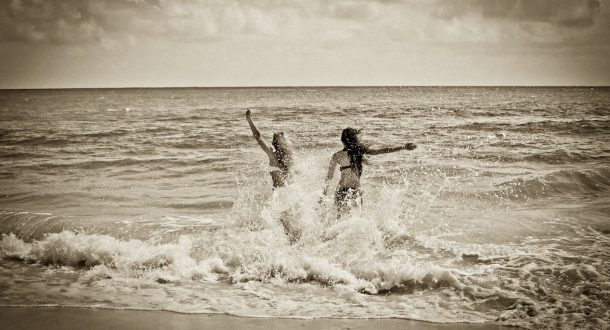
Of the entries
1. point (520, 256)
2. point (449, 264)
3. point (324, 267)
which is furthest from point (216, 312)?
point (520, 256)

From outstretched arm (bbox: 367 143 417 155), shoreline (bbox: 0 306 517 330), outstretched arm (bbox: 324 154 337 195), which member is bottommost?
shoreline (bbox: 0 306 517 330)

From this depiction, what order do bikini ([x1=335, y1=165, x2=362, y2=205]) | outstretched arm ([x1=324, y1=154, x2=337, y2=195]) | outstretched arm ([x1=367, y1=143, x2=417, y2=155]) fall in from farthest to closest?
bikini ([x1=335, y1=165, x2=362, y2=205]) → outstretched arm ([x1=324, y1=154, x2=337, y2=195]) → outstretched arm ([x1=367, y1=143, x2=417, y2=155])

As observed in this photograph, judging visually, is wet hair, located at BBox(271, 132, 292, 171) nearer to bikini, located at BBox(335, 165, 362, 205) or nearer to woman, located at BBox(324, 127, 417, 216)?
woman, located at BBox(324, 127, 417, 216)

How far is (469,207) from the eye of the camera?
9.22 metres

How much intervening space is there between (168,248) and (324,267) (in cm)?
242

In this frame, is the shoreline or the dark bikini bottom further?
the dark bikini bottom

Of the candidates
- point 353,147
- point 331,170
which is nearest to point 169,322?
point 331,170

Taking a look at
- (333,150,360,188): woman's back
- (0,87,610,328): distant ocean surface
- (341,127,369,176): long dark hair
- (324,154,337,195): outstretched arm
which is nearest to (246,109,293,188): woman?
(0,87,610,328): distant ocean surface

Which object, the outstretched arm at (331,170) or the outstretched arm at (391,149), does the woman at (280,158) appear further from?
the outstretched arm at (391,149)

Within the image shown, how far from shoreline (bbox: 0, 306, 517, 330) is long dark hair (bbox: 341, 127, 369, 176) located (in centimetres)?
310

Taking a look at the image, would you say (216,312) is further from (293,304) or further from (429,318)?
(429,318)

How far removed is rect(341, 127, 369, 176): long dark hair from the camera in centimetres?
677

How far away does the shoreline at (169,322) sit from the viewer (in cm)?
423

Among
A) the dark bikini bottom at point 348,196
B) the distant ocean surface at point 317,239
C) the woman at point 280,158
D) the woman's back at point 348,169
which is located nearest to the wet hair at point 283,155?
the woman at point 280,158
